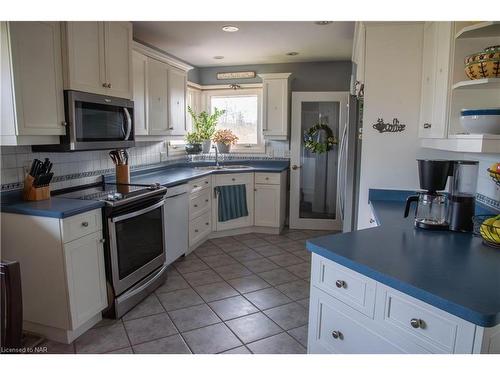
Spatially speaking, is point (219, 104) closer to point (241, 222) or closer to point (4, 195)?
point (241, 222)

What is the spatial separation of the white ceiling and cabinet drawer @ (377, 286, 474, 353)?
8.88 feet

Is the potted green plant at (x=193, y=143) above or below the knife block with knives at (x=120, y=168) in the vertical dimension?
above

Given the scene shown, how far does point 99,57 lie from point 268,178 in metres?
2.57

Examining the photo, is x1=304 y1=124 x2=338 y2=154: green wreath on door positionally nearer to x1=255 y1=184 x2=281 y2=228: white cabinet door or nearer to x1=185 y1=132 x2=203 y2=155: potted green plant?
x1=255 y1=184 x2=281 y2=228: white cabinet door

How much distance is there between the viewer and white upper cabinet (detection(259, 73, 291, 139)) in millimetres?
4777

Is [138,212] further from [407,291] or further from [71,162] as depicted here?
[407,291]

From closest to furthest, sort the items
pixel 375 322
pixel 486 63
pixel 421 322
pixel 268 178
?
pixel 421 322, pixel 375 322, pixel 486 63, pixel 268 178

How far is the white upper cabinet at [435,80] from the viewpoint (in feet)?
6.28

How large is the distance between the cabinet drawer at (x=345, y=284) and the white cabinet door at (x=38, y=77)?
189 centimetres

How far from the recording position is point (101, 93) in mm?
2699

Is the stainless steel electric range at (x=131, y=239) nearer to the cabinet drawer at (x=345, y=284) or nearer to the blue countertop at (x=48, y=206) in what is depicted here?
the blue countertop at (x=48, y=206)

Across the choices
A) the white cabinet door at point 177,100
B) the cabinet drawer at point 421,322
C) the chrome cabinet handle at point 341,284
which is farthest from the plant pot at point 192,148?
the cabinet drawer at point 421,322

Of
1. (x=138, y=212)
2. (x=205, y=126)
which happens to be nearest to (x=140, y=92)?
(x=138, y=212)

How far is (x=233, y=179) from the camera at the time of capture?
4.53m
